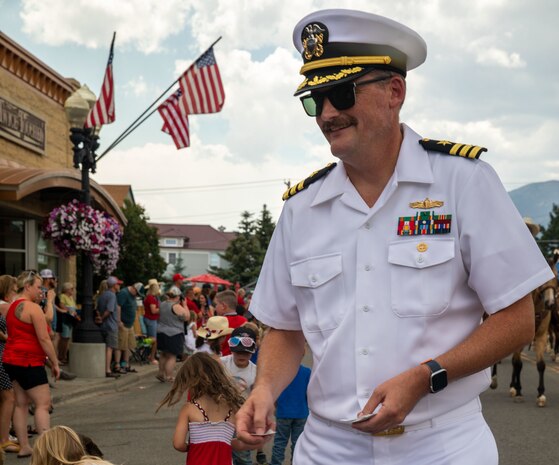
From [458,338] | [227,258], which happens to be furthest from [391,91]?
[227,258]

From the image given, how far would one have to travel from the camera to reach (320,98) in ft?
8.29

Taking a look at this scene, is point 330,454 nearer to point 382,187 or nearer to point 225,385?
A: point 382,187

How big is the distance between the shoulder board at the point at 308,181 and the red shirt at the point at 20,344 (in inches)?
259

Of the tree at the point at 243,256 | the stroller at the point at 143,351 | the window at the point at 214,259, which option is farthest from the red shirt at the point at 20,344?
the window at the point at 214,259

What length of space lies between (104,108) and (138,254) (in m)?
34.8

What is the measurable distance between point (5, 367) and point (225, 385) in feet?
12.9

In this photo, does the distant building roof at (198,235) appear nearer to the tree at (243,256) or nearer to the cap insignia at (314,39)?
the tree at (243,256)

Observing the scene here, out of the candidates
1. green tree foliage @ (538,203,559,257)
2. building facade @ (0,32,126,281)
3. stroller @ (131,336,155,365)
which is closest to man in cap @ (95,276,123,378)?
building facade @ (0,32,126,281)

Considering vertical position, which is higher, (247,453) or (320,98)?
(320,98)

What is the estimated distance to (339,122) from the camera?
8.19ft

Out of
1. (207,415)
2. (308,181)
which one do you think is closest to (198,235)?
(207,415)

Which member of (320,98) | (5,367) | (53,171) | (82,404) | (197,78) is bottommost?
(82,404)

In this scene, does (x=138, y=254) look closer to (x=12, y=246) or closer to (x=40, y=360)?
(x=12, y=246)

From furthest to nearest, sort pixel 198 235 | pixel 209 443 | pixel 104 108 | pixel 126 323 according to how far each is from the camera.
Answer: pixel 198 235 < pixel 126 323 < pixel 104 108 < pixel 209 443
